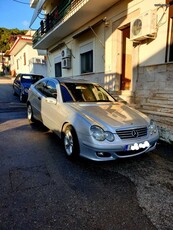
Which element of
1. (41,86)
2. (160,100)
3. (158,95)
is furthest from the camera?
(158,95)

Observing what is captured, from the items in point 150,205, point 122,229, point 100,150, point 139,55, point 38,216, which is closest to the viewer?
point 122,229

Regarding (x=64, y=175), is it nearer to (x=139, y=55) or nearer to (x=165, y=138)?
(x=165, y=138)

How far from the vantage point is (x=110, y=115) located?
3746 mm

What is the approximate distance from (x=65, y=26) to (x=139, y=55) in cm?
578

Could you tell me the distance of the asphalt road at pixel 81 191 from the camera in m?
2.21

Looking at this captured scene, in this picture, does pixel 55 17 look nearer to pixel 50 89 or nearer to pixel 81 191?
pixel 50 89

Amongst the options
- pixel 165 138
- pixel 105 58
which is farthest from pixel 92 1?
pixel 165 138

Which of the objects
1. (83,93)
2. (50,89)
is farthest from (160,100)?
(50,89)

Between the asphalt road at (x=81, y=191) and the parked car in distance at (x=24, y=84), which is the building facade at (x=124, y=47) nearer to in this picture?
the asphalt road at (x=81, y=191)

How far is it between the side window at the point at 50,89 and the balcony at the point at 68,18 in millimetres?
4518

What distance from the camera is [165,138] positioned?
5.05 meters

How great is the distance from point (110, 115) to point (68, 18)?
7.72 meters

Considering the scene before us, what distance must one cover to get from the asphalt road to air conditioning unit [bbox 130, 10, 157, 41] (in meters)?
3.77

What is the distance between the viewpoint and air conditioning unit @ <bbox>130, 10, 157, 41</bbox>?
5.95m
